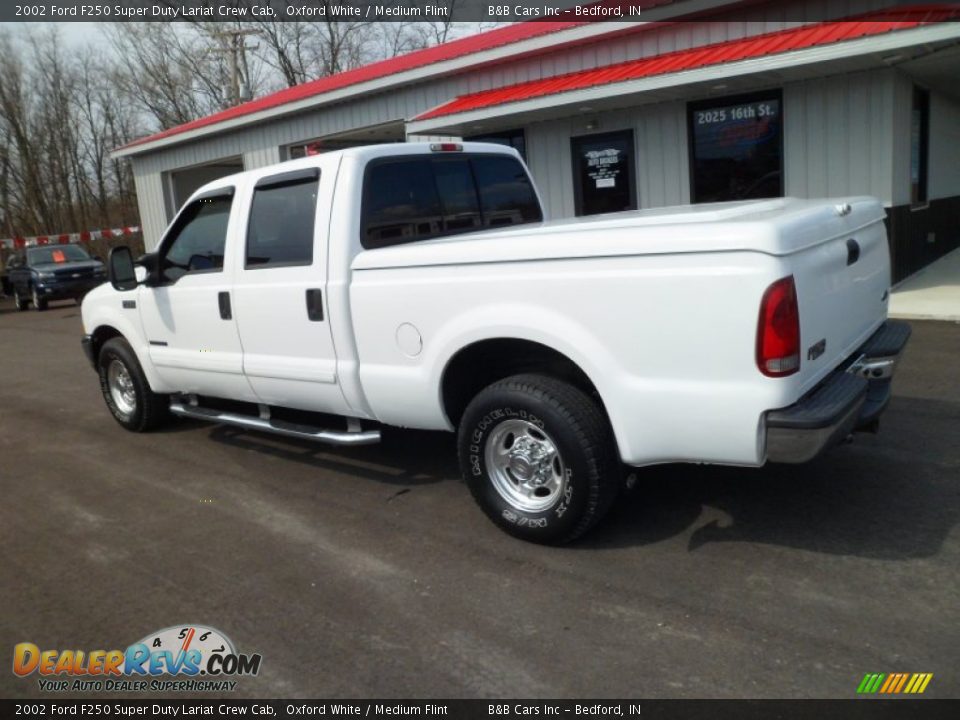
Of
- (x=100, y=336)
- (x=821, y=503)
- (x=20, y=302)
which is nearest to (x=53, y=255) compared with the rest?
(x=20, y=302)

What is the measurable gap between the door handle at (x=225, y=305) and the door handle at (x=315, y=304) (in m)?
0.85

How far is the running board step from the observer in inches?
188

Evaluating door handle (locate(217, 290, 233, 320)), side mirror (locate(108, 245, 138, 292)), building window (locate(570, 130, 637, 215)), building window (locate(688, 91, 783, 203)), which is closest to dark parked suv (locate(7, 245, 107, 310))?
building window (locate(570, 130, 637, 215))

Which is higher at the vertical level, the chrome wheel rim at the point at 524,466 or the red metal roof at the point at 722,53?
the red metal roof at the point at 722,53

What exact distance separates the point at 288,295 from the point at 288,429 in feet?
2.88

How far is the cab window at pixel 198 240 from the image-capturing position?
5457 mm

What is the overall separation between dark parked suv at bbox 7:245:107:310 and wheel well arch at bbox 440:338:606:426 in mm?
18961

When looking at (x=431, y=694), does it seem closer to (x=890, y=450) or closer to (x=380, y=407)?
(x=380, y=407)

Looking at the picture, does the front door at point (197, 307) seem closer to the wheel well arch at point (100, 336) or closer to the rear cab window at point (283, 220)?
the rear cab window at point (283, 220)

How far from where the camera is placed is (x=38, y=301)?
69.3 ft

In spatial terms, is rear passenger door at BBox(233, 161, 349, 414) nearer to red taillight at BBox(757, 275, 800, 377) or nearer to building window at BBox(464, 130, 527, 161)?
red taillight at BBox(757, 275, 800, 377)

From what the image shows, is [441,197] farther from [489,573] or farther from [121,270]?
[121,270]

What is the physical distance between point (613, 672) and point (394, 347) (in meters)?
2.07

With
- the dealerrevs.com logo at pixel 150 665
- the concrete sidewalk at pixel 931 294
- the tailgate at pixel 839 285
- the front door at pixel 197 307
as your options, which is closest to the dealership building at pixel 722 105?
the concrete sidewalk at pixel 931 294
